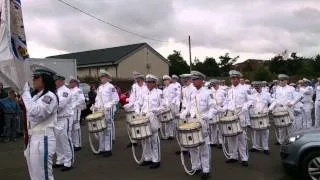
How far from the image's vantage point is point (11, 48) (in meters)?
5.89

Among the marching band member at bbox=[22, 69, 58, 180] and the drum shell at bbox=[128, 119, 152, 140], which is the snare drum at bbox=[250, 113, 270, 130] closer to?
the drum shell at bbox=[128, 119, 152, 140]

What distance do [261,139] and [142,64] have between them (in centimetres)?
4293

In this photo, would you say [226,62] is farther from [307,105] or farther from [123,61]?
[307,105]

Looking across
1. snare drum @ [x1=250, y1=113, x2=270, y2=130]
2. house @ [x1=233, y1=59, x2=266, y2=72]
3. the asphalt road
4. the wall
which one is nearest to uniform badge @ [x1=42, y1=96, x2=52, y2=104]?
the asphalt road

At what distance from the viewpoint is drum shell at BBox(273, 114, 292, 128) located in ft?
42.9

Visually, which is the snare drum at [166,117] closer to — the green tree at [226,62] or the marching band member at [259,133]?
the marching band member at [259,133]

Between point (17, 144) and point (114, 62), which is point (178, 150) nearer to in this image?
point (17, 144)

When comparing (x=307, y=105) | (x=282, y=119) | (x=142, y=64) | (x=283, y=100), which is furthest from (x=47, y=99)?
(x=142, y=64)

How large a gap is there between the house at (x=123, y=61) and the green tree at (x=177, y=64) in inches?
276

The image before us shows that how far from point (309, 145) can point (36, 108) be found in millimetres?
5290

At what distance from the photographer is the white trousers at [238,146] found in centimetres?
1121

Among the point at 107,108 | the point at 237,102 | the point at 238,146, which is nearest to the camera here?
the point at 238,146

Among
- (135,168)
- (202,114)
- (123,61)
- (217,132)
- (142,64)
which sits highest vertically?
(123,61)

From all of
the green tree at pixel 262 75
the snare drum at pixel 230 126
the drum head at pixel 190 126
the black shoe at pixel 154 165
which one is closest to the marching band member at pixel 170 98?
the black shoe at pixel 154 165
